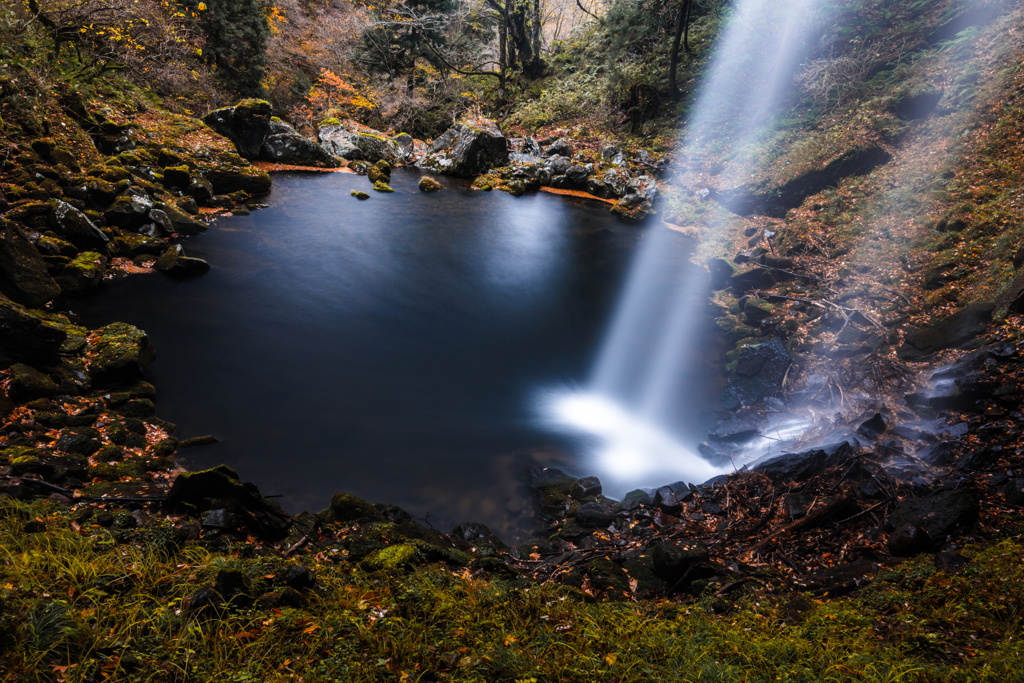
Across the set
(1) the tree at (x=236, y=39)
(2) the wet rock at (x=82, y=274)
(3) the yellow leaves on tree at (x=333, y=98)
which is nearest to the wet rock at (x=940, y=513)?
(2) the wet rock at (x=82, y=274)

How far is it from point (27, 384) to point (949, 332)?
1407 cm

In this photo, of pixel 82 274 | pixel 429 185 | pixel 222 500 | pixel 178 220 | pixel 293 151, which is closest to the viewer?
pixel 222 500

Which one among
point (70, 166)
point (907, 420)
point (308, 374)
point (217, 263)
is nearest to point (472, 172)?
point (217, 263)

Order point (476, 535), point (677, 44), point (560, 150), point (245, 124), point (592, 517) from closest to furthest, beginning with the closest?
1. point (476, 535)
2. point (592, 517)
3. point (245, 124)
4. point (677, 44)
5. point (560, 150)

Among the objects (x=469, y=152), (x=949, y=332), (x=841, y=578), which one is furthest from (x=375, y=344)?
(x=469, y=152)

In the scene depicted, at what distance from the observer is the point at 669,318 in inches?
485

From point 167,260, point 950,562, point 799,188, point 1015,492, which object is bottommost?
point 167,260

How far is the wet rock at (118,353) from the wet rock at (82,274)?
7.59 feet

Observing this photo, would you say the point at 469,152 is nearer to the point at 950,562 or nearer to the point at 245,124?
the point at 245,124

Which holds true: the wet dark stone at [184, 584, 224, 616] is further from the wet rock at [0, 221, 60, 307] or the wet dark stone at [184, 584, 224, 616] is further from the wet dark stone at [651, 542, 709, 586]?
the wet rock at [0, 221, 60, 307]

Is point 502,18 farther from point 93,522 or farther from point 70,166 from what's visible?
point 93,522

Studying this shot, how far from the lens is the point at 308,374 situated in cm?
844

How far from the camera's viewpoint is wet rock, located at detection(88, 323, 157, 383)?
269 inches

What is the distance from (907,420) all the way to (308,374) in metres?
10.1
